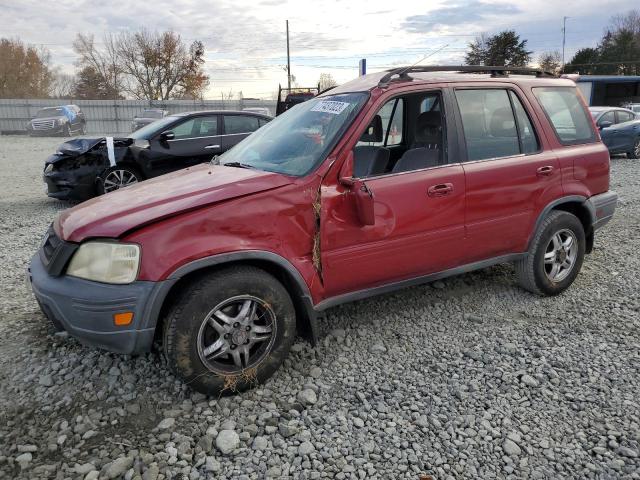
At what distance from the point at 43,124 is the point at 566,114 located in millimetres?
28579

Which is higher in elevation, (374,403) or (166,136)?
(166,136)

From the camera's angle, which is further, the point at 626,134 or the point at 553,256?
the point at 626,134

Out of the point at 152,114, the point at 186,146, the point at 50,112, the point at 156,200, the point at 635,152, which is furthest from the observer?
the point at 50,112

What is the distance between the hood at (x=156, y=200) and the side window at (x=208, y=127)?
18.5ft

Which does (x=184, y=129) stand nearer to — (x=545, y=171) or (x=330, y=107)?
(x=330, y=107)

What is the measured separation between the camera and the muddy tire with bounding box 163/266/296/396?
108 inches

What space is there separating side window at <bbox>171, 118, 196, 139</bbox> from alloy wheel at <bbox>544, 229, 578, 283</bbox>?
21.0ft

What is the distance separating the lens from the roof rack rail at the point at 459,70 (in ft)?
11.6

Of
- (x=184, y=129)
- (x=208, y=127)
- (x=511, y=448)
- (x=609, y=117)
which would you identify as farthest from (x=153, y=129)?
(x=609, y=117)

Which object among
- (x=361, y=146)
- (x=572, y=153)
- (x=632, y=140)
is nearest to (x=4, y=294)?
(x=361, y=146)

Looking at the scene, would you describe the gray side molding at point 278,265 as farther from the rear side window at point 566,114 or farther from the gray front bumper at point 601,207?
the gray front bumper at point 601,207

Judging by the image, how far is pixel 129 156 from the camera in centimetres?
825

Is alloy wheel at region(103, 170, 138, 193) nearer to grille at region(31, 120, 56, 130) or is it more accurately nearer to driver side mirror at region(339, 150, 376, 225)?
driver side mirror at region(339, 150, 376, 225)

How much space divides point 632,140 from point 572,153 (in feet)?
40.0
